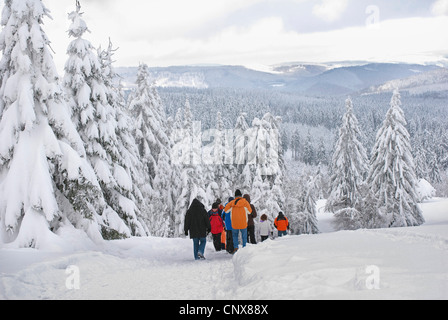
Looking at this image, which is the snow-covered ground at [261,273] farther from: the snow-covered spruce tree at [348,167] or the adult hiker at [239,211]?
the snow-covered spruce tree at [348,167]

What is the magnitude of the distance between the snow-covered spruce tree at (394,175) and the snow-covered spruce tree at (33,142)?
25.0 meters

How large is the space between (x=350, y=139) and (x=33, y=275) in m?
35.1

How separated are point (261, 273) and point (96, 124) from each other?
1135cm

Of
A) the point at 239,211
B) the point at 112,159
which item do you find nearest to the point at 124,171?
the point at 112,159

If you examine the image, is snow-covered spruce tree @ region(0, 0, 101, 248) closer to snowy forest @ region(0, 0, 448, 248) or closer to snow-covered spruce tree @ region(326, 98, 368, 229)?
snowy forest @ region(0, 0, 448, 248)

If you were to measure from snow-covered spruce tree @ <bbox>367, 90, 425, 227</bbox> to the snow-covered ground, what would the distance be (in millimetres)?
20586

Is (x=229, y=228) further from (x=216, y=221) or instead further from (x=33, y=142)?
(x=33, y=142)

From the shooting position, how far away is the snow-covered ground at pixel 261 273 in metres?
5.36

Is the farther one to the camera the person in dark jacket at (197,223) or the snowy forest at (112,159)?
the person in dark jacket at (197,223)

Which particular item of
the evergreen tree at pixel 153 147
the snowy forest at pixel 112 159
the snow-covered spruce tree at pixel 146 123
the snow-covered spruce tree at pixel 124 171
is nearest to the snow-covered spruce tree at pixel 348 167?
the snowy forest at pixel 112 159

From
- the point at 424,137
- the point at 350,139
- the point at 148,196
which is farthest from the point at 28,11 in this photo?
the point at 424,137

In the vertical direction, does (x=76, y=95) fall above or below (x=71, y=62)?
below
